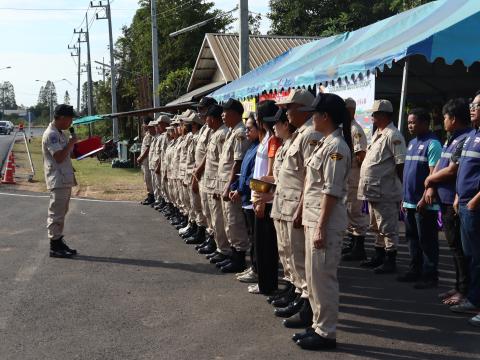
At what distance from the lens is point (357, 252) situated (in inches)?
285

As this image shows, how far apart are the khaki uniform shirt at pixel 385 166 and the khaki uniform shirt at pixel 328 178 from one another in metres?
2.28

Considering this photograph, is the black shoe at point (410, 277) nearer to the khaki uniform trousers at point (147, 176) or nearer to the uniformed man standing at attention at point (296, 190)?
the uniformed man standing at attention at point (296, 190)

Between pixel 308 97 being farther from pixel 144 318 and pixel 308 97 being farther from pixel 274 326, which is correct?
pixel 144 318

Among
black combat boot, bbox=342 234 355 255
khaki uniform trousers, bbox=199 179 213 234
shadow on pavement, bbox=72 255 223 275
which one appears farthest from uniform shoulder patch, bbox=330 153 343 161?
black combat boot, bbox=342 234 355 255

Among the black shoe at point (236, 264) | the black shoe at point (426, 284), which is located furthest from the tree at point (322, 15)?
the black shoe at point (426, 284)

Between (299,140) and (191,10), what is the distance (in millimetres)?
35730

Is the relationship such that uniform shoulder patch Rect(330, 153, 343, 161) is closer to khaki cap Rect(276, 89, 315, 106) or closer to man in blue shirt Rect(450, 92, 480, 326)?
khaki cap Rect(276, 89, 315, 106)

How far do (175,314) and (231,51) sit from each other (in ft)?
56.9

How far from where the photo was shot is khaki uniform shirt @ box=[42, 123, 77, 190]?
7430 millimetres

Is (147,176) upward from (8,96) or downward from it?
downward

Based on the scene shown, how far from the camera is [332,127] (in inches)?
161

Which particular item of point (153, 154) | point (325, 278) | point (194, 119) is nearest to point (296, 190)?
point (325, 278)

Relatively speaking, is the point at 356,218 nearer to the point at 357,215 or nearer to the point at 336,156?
the point at 357,215

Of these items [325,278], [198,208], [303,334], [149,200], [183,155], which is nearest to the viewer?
[325,278]
